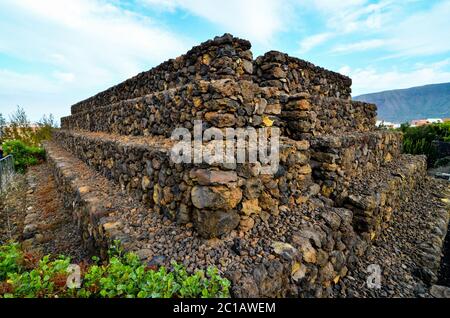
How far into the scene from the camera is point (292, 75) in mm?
4992

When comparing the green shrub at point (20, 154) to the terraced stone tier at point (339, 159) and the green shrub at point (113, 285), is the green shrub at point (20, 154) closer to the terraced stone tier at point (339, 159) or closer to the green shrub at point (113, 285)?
the green shrub at point (113, 285)

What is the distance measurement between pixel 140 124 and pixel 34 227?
9.67 feet

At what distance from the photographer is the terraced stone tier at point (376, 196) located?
158 inches

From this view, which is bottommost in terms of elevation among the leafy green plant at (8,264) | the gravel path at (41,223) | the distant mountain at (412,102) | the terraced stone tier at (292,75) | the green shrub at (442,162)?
the gravel path at (41,223)

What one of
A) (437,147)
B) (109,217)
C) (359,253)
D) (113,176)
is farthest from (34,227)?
(437,147)

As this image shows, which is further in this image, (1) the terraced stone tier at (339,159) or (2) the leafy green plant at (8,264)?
(1) the terraced stone tier at (339,159)

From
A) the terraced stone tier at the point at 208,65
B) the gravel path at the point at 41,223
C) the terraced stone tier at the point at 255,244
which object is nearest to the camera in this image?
the terraced stone tier at the point at 255,244

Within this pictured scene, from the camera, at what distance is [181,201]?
299 centimetres

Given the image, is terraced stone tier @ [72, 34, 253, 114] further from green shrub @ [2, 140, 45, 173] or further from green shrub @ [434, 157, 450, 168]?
green shrub @ [434, 157, 450, 168]

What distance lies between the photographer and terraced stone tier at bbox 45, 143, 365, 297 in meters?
2.39

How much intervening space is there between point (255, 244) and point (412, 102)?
170 m

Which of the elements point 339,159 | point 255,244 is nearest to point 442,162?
point 339,159

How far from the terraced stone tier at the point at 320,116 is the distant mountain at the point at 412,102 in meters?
124

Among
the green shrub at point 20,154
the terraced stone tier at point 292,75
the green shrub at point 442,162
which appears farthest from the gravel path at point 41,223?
the green shrub at point 442,162
